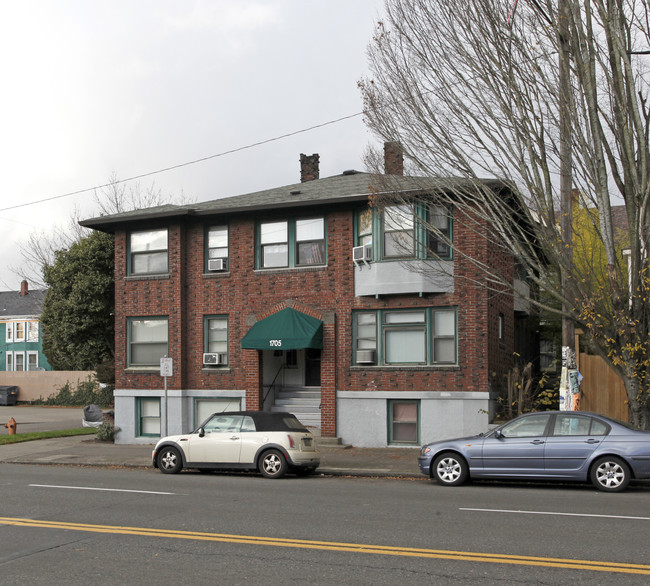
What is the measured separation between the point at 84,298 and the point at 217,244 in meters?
7.99

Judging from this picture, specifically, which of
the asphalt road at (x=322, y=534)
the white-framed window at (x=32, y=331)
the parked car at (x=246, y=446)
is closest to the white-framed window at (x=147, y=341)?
the parked car at (x=246, y=446)

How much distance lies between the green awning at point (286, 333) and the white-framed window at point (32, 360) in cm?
4316

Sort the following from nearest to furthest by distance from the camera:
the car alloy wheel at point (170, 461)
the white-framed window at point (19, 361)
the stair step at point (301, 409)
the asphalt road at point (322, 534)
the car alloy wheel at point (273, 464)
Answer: the asphalt road at point (322, 534) → the car alloy wheel at point (273, 464) → the car alloy wheel at point (170, 461) → the stair step at point (301, 409) → the white-framed window at point (19, 361)

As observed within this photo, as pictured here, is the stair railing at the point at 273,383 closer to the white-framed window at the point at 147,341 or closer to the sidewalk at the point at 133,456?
the sidewalk at the point at 133,456

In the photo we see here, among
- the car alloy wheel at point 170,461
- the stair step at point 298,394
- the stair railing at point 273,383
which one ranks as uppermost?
the stair railing at point 273,383

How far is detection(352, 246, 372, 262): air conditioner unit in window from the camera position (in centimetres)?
2053

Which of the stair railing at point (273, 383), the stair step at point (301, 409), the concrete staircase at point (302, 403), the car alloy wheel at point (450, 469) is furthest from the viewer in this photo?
the stair railing at point (273, 383)

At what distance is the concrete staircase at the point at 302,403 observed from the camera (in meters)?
22.2

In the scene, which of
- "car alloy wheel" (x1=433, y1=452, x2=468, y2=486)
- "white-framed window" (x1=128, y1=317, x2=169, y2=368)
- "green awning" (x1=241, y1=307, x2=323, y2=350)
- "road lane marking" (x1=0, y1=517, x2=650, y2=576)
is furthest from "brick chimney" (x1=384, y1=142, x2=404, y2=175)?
"road lane marking" (x1=0, y1=517, x2=650, y2=576)

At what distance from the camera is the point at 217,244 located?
22.7m

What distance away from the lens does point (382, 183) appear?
17969 millimetres

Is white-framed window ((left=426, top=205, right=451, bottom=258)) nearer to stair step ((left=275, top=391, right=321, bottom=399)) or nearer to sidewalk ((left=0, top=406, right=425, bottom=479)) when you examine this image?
sidewalk ((left=0, top=406, right=425, bottom=479))

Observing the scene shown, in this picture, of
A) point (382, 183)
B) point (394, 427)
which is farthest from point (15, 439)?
point (382, 183)

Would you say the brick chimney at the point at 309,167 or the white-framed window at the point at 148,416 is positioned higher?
the brick chimney at the point at 309,167
